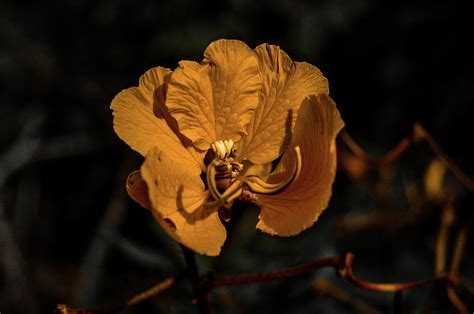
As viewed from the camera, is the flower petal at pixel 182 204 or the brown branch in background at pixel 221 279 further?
the brown branch in background at pixel 221 279

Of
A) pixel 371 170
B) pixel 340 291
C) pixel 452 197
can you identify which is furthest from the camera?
pixel 371 170

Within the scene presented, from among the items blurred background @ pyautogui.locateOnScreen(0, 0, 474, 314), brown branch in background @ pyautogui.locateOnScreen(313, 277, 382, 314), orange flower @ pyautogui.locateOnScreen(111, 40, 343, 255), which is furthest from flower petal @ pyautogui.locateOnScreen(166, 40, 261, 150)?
blurred background @ pyautogui.locateOnScreen(0, 0, 474, 314)

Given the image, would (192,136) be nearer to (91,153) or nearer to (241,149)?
(241,149)

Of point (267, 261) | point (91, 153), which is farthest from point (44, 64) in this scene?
point (267, 261)

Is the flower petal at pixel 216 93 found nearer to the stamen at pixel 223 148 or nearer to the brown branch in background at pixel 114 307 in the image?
the stamen at pixel 223 148

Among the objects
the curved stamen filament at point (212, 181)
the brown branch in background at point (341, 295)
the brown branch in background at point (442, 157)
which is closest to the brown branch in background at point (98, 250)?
the brown branch in background at point (341, 295)

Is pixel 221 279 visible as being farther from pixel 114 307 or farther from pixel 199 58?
pixel 199 58

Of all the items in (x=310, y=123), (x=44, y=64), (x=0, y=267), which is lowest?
(x=0, y=267)

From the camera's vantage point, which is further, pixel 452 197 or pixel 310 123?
pixel 452 197
